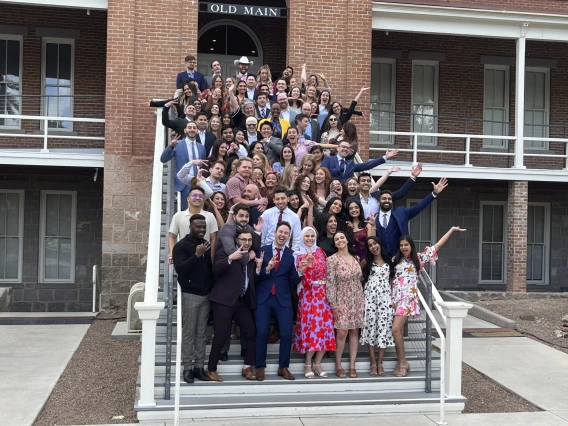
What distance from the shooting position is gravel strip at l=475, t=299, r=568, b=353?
11.4m

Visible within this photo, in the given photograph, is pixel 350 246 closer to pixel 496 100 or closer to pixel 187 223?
pixel 187 223

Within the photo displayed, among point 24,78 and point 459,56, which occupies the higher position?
point 459,56

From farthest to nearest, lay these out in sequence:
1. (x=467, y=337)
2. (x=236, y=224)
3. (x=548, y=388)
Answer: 1. (x=467, y=337)
2. (x=548, y=388)
3. (x=236, y=224)

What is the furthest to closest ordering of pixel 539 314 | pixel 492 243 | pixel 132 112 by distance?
pixel 492 243, pixel 132 112, pixel 539 314

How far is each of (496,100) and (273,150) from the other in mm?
10346

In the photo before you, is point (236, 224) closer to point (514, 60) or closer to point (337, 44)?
point (337, 44)

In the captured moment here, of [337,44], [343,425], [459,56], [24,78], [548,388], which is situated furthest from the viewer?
[459,56]

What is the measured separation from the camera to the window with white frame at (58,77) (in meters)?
16.2

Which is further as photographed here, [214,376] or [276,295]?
[276,295]

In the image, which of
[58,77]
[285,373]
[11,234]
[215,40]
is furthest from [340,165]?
[11,234]

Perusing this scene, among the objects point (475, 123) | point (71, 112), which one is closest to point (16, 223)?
point (71, 112)

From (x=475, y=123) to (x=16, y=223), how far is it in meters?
11.4

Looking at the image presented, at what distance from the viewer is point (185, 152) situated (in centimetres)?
934

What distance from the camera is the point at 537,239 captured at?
18156mm
